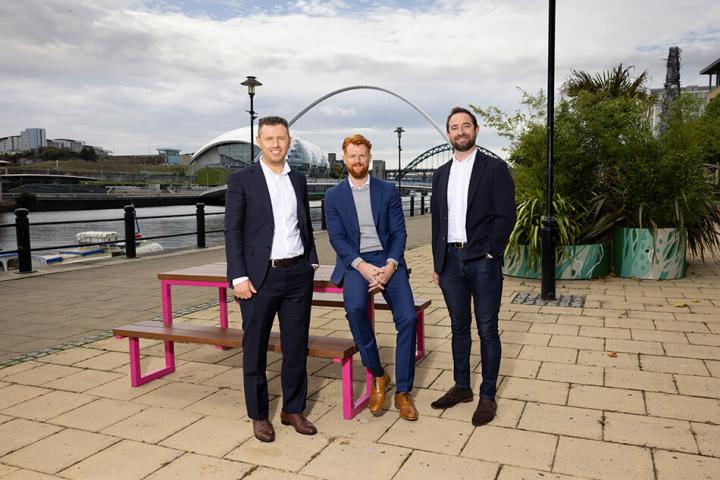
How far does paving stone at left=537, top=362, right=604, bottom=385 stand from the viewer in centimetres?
404

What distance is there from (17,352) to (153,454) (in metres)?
2.59

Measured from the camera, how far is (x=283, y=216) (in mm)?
3162

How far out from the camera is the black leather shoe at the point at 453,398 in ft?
11.6

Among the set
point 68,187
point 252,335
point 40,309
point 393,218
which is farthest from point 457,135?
point 68,187

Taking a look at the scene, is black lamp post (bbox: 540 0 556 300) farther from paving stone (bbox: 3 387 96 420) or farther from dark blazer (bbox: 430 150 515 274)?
paving stone (bbox: 3 387 96 420)

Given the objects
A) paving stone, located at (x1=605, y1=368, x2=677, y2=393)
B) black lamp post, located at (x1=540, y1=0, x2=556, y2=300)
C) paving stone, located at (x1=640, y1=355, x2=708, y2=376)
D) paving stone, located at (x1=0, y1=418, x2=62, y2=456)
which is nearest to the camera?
paving stone, located at (x1=0, y1=418, x2=62, y2=456)

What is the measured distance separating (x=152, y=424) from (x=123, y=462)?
18.9 inches

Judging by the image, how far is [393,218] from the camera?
135 inches

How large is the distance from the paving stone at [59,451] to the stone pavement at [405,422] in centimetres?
1

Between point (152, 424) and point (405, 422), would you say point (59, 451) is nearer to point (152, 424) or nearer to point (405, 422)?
point (152, 424)

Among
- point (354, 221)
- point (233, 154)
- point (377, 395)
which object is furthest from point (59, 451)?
point (233, 154)

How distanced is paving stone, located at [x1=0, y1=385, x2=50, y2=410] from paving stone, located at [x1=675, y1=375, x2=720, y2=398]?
13.6 feet

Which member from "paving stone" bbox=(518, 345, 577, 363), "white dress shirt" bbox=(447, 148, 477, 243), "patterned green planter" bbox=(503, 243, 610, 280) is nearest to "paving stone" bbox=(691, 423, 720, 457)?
"paving stone" bbox=(518, 345, 577, 363)

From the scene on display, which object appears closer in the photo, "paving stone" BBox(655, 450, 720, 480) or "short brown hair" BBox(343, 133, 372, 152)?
"paving stone" BBox(655, 450, 720, 480)
